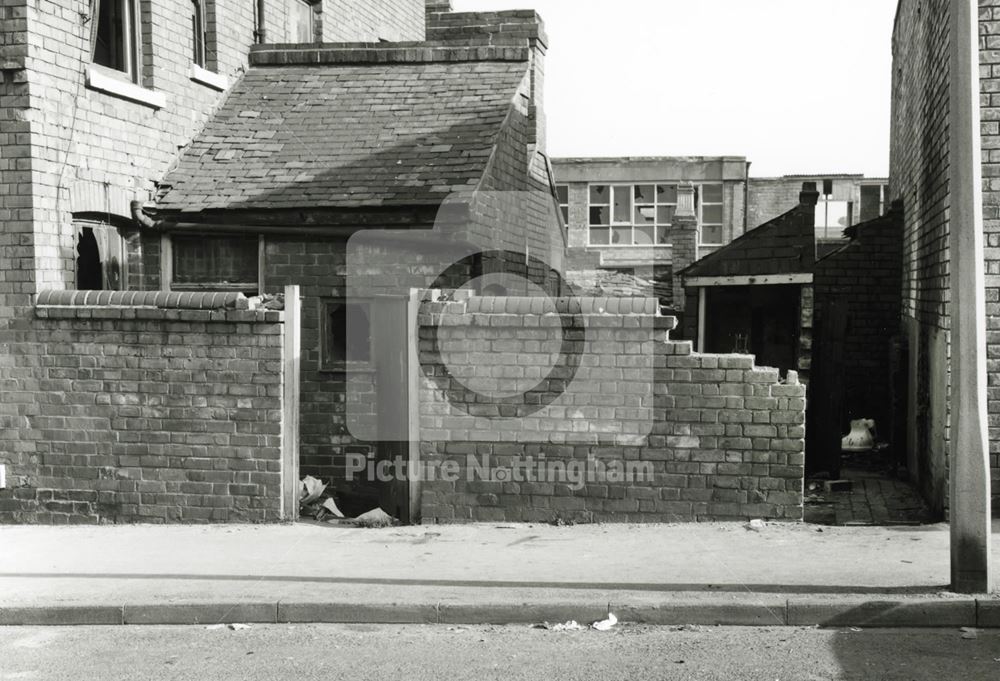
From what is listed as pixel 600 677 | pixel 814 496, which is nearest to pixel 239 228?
pixel 814 496

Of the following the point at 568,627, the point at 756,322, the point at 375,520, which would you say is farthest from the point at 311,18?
the point at 568,627

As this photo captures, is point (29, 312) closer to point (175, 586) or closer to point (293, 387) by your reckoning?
point (293, 387)

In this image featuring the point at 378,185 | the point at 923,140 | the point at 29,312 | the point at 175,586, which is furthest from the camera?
the point at 378,185

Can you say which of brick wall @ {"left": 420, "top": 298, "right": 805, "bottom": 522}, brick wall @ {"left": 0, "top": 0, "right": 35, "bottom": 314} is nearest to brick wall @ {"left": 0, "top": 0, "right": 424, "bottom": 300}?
brick wall @ {"left": 0, "top": 0, "right": 35, "bottom": 314}

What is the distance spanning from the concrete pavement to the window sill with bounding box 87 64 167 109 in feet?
14.9

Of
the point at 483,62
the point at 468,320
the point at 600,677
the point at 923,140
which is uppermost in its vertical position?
the point at 483,62

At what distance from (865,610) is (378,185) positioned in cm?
695

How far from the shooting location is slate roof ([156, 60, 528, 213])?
11.3 meters

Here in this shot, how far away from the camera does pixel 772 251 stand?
39.0ft

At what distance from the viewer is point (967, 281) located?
644cm

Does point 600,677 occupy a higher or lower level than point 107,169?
lower

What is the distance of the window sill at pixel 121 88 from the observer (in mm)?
10461

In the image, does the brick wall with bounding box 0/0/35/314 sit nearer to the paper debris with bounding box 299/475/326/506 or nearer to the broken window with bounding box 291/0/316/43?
the paper debris with bounding box 299/475/326/506

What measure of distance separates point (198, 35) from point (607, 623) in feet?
31.0
